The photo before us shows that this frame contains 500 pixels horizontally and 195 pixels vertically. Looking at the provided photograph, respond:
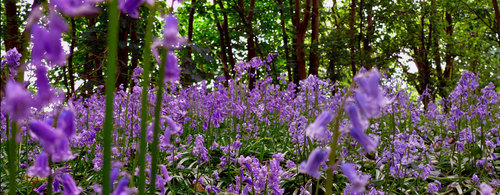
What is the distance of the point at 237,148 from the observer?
3.38 m

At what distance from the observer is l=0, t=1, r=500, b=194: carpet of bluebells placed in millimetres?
958

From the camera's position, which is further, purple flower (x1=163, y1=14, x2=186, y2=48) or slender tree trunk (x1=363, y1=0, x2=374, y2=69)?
slender tree trunk (x1=363, y1=0, x2=374, y2=69)

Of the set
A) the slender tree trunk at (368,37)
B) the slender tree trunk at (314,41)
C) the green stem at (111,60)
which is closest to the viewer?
the green stem at (111,60)

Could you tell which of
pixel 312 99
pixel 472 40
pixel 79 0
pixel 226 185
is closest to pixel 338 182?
pixel 226 185

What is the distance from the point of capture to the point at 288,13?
13.6 metres

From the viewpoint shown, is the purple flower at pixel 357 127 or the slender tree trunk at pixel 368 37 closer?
the purple flower at pixel 357 127

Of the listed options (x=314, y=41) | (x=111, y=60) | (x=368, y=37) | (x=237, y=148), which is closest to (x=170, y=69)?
(x=111, y=60)

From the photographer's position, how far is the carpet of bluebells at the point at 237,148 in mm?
958

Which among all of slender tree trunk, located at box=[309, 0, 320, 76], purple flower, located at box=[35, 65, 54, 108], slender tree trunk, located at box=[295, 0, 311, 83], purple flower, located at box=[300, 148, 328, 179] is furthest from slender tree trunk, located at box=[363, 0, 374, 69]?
purple flower, located at box=[35, 65, 54, 108]

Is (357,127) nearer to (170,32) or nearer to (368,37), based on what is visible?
(170,32)

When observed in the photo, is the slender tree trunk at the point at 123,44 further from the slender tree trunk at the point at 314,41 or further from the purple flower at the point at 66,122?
the purple flower at the point at 66,122

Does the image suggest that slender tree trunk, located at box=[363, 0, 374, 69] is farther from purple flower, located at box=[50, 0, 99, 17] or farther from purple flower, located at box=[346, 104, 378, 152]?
purple flower, located at box=[50, 0, 99, 17]

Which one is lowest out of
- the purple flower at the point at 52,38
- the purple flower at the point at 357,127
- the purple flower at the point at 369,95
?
the purple flower at the point at 357,127

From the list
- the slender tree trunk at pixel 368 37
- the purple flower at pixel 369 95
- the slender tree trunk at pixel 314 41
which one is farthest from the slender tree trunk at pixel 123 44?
the purple flower at pixel 369 95
